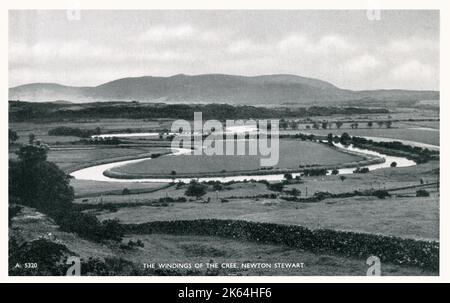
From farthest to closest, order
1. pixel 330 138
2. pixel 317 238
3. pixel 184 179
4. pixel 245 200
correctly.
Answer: pixel 330 138
pixel 184 179
pixel 245 200
pixel 317 238

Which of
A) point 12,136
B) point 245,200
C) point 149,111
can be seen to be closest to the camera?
point 12,136

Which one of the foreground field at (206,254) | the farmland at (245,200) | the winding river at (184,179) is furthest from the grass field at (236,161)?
the foreground field at (206,254)

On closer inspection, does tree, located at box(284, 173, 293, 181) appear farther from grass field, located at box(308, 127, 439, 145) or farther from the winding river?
grass field, located at box(308, 127, 439, 145)

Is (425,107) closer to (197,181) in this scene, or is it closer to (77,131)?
(197,181)

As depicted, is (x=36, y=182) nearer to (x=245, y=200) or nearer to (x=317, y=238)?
(x=245, y=200)

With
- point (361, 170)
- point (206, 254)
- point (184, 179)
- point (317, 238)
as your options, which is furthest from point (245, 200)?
point (361, 170)
